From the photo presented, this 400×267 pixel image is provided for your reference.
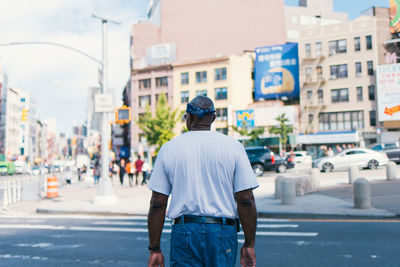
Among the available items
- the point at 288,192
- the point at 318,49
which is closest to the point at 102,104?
the point at 288,192

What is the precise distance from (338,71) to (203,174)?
56.1 m

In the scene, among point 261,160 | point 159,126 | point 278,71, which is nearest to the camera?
point 261,160

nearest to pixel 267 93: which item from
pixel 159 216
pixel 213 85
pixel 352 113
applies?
pixel 213 85

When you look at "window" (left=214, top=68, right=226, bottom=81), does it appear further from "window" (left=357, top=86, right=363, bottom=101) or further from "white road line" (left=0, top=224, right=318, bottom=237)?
"white road line" (left=0, top=224, right=318, bottom=237)

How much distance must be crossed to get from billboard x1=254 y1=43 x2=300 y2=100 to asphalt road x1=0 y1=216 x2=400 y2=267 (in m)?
50.0

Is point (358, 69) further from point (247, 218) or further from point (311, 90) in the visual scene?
point (247, 218)

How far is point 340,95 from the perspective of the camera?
55.0m

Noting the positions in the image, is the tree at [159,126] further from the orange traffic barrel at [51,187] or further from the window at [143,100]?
the orange traffic barrel at [51,187]

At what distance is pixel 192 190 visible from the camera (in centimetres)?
292

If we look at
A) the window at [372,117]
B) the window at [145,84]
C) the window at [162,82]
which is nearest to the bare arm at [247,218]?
the window at [372,117]

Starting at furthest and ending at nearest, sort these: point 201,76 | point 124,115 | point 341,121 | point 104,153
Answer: point 201,76, point 341,121, point 124,115, point 104,153

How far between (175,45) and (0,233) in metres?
62.1

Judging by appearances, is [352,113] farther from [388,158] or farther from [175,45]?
[175,45]

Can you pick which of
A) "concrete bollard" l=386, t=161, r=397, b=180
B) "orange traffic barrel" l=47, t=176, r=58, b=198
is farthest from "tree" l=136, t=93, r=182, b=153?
"concrete bollard" l=386, t=161, r=397, b=180
